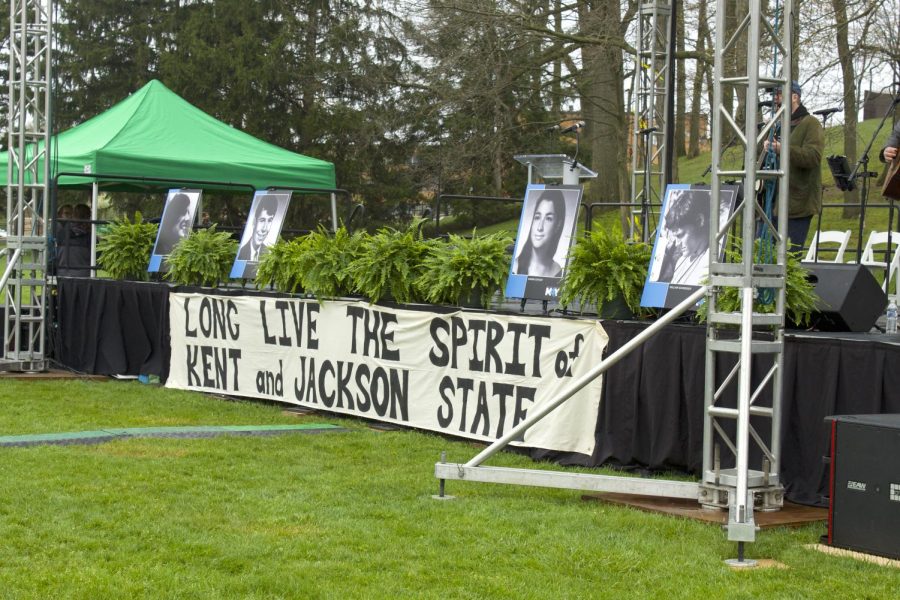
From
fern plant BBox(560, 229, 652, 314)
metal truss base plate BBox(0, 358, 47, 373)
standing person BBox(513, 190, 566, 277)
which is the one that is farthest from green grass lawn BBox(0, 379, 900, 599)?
metal truss base plate BBox(0, 358, 47, 373)

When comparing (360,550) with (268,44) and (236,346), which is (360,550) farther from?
(268,44)

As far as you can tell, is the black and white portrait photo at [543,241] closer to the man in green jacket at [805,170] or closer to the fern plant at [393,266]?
the fern plant at [393,266]

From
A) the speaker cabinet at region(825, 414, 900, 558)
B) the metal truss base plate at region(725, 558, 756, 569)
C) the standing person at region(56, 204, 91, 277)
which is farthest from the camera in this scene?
the standing person at region(56, 204, 91, 277)

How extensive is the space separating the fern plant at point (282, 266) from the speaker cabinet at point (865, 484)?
624 cm

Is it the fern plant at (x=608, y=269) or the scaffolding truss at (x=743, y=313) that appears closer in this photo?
the scaffolding truss at (x=743, y=313)

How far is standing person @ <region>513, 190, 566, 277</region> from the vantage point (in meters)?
9.47

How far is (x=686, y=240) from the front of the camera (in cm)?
828

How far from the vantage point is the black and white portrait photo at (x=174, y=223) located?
13.8 metres

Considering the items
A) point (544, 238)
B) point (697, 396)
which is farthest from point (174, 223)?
point (697, 396)

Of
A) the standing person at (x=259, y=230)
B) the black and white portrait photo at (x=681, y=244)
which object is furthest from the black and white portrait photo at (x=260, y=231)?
the black and white portrait photo at (x=681, y=244)

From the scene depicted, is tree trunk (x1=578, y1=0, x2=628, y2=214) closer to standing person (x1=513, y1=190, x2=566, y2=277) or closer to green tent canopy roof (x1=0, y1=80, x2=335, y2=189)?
green tent canopy roof (x1=0, y1=80, x2=335, y2=189)

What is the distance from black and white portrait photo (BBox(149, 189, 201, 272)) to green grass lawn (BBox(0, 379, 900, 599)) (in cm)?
533

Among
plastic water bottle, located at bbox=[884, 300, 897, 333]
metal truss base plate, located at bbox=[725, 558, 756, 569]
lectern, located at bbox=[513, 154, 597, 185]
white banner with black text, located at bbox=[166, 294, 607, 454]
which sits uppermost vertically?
lectern, located at bbox=[513, 154, 597, 185]

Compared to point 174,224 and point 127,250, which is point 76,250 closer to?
point 127,250
